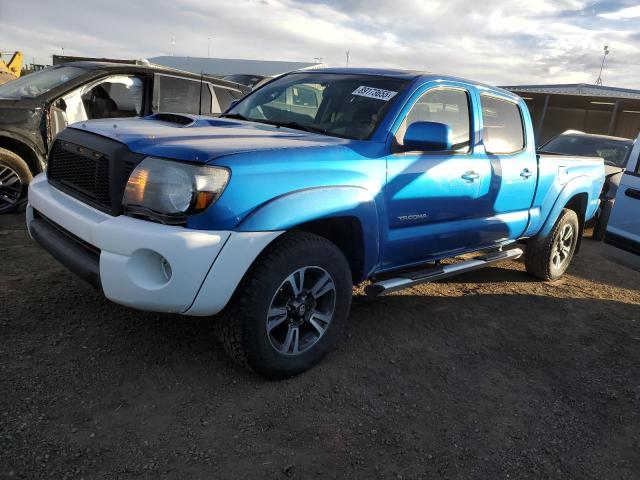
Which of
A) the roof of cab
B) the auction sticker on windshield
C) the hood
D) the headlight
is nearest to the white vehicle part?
the headlight

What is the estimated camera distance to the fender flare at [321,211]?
2.58 metres

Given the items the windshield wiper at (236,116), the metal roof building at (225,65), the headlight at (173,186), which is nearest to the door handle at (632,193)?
the windshield wiper at (236,116)

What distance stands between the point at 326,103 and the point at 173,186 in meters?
1.59

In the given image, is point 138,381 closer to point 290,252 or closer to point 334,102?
point 290,252

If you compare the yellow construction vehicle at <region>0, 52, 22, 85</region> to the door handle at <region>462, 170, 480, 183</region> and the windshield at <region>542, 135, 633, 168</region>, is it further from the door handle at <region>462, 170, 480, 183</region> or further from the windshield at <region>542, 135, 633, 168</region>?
the door handle at <region>462, 170, 480, 183</region>

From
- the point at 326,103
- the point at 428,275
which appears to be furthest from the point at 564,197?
the point at 326,103

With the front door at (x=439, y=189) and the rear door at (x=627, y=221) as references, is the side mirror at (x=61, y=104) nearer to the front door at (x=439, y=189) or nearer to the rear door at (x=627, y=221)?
the front door at (x=439, y=189)

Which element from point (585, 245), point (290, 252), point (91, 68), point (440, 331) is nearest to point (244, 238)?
point (290, 252)

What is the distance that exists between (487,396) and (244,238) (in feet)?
5.71

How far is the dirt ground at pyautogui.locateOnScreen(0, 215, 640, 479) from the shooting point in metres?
2.30

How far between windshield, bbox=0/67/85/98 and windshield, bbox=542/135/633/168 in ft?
23.2

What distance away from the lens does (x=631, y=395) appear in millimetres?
3275

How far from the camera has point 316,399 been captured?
2.81 metres

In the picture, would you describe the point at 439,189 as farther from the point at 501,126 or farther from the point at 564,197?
the point at 564,197
